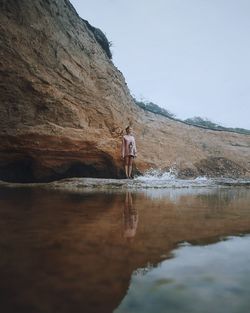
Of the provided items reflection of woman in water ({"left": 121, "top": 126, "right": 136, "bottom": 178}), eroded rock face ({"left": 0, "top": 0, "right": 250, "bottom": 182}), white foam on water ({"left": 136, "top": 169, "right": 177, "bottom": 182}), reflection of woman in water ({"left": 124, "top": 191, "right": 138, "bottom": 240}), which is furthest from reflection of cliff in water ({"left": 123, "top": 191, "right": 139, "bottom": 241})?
→ white foam on water ({"left": 136, "top": 169, "right": 177, "bottom": 182})

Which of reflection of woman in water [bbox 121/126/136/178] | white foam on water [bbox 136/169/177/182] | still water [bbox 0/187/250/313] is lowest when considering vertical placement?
white foam on water [bbox 136/169/177/182]

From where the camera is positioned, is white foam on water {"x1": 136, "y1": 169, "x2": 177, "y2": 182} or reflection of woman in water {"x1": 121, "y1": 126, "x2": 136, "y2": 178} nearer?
reflection of woman in water {"x1": 121, "y1": 126, "x2": 136, "y2": 178}

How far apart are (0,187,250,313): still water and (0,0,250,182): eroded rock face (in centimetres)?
601

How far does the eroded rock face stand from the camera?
858 cm

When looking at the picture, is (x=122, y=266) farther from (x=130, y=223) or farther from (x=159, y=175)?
(x=159, y=175)

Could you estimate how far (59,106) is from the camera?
9.19 meters

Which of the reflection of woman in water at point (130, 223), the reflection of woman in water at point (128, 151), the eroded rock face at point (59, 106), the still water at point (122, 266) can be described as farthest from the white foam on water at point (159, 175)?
the still water at point (122, 266)

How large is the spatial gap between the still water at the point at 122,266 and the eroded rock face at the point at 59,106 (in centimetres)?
601

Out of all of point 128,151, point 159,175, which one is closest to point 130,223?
point 128,151

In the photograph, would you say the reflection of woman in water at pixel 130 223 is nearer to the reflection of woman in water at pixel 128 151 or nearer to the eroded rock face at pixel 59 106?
the eroded rock face at pixel 59 106

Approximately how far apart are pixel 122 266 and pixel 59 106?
804 centimetres

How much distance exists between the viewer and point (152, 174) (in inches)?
437

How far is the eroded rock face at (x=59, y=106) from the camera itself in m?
8.58

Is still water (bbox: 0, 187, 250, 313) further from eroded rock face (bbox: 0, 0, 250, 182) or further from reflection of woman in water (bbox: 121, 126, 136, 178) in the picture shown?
reflection of woman in water (bbox: 121, 126, 136, 178)
